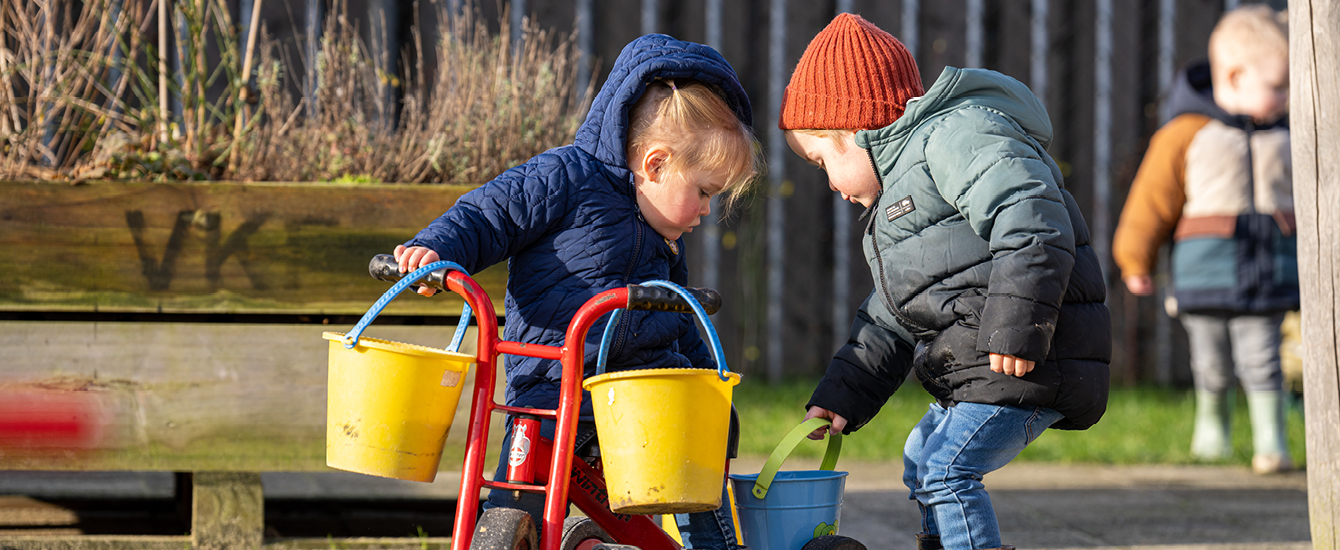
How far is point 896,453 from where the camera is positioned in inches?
182

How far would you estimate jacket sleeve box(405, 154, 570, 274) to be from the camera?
7.04 feet

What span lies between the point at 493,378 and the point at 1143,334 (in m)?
5.51

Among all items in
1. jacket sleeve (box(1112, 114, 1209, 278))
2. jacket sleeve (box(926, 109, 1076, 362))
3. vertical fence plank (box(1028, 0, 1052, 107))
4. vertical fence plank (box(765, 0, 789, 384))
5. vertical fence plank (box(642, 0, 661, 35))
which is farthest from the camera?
vertical fence plank (box(1028, 0, 1052, 107))

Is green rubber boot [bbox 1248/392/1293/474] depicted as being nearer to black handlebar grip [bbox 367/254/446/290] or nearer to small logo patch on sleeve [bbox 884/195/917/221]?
small logo patch on sleeve [bbox 884/195/917/221]

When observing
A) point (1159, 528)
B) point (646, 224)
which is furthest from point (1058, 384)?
point (1159, 528)

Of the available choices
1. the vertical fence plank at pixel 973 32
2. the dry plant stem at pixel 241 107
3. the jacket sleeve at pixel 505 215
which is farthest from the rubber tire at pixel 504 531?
the vertical fence plank at pixel 973 32

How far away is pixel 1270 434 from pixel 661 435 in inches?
144

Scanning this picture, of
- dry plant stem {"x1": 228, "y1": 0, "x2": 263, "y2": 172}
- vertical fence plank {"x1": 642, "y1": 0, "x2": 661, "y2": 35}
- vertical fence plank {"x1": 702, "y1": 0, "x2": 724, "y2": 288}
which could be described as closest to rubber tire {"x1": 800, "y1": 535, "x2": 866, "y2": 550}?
dry plant stem {"x1": 228, "y1": 0, "x2": 263, "y2": 172}

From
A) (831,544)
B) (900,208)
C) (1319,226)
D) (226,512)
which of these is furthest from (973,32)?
(226,512)

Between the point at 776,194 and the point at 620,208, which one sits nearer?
the point at 620,208

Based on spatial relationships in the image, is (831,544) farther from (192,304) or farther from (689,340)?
(192,304)

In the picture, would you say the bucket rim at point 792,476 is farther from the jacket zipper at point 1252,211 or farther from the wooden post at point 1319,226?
the jacket zipper at point 1252,211

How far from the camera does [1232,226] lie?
4.67 m

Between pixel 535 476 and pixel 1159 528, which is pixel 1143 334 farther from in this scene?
pixel 535 476
